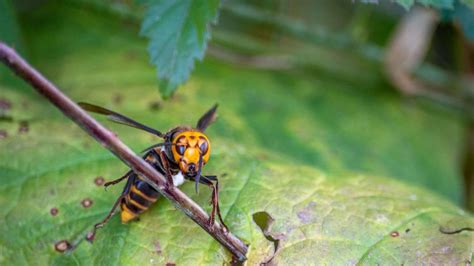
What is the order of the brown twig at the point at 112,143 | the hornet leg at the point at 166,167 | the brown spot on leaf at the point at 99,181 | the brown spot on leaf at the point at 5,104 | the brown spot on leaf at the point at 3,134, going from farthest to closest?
1. the brown spot on leaf at the point at 5,104
2. the brown spot on leaf at the point at 3,134
3. the brown spot on leaf at the point at 99,181
4. the hornet leg at the point at 166,167
5. the brown twig at the point at 112,143

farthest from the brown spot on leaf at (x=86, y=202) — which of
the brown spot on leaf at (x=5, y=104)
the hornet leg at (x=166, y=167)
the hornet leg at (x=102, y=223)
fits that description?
the brown spot on leaf at (x=5, y=104)

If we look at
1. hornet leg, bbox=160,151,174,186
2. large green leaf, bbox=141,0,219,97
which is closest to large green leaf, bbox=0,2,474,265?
hornet leg, bbox=160,151,174,186

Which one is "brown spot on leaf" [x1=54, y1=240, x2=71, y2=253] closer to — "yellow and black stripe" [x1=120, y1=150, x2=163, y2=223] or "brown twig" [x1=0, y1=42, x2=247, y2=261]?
"yellow and black stripe" [x1=120, y1=150, x2=163, y2=223]

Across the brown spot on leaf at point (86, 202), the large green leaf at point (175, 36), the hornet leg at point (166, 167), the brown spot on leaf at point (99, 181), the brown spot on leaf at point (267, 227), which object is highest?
the large green leaf at point (175, 36)

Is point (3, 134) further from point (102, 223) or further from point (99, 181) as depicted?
point (102, 223)

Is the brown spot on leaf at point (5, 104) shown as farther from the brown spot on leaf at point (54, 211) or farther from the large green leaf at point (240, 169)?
the brown spot on leaf at point (54, 211)

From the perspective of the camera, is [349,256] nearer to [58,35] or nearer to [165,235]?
[165,235]

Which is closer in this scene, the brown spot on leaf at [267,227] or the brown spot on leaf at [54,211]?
the brown spot on leaf at [267,227]
